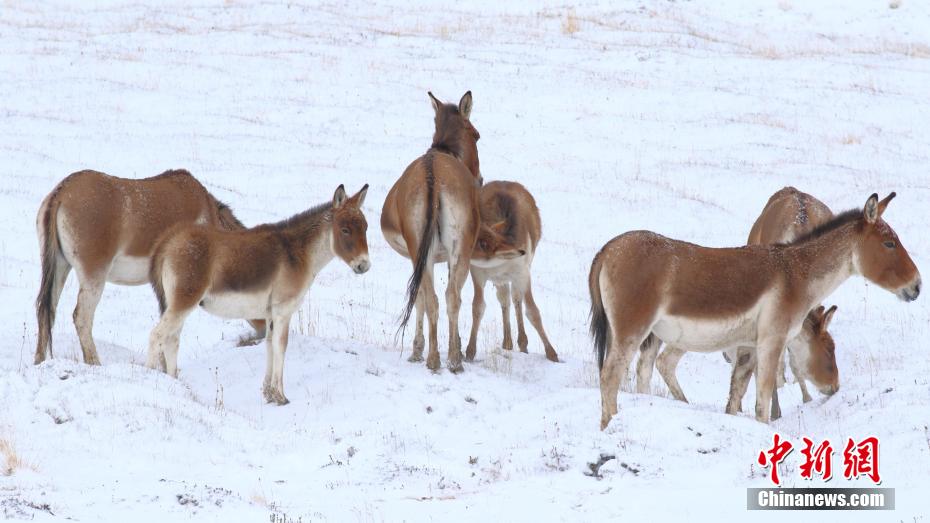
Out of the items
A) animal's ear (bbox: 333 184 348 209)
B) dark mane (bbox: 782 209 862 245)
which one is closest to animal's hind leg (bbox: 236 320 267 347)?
animal's ear (bbox: 333 184 348 209)

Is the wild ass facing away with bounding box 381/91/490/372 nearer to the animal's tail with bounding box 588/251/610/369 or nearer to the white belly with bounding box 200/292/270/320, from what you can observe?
the white belly with bounding box 200/292/270/320

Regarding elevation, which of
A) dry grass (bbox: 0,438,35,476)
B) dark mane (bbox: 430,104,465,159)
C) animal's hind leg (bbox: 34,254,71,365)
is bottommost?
dry grass (bbox: 0,438,35,476)

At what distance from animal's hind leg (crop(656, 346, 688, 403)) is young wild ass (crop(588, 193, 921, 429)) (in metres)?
1.24

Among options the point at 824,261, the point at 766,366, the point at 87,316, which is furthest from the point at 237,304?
the point at 824,261

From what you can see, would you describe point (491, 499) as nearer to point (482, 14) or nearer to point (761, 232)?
point (761, 232)

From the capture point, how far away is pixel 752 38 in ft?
120

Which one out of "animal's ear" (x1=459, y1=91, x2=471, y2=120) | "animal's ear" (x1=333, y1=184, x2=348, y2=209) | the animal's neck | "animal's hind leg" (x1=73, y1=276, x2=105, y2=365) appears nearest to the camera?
the animal's neck

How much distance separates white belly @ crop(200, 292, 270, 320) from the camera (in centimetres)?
1108

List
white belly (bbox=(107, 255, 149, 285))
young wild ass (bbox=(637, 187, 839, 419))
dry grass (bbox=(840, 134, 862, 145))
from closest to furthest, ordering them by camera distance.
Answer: young wild ass (bbox=(637, 187, 839, 419)) → white belly (bbox=(107, 255, 149, 285)) → dry grass (bbox=(840, 134, 862, 145))

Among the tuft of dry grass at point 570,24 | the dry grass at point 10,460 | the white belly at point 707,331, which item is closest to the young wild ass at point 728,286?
the white belly at point 707,331

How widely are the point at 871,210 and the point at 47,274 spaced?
824cm

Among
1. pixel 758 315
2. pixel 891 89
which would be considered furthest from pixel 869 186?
pixel 758 315

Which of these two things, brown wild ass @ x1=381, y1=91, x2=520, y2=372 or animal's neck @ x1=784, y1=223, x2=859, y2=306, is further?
brown wild ass @ x1=381, y1=91, x2=520, y2=372

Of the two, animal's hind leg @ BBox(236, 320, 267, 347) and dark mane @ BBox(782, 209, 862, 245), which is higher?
dark mane @ BBox(782, 209, 862, 245)
